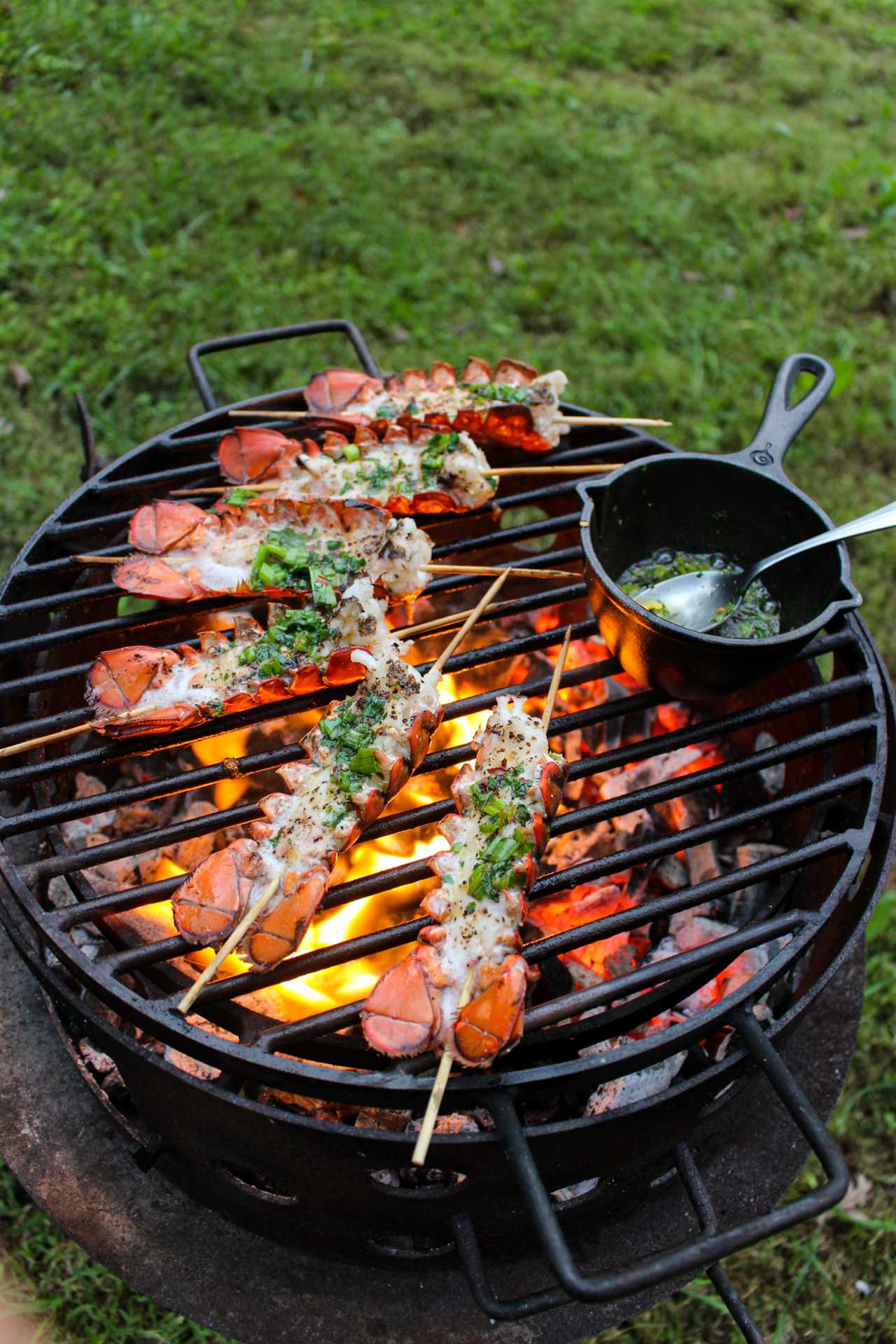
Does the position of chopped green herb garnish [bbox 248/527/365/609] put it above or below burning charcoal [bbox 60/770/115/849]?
above

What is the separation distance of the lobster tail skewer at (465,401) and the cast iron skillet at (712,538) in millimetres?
499

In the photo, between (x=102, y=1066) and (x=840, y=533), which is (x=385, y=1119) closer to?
(x=102, y=1066)

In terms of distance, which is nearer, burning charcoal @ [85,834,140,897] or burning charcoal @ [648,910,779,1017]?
burning charcoal @ [648,910,779,1017]

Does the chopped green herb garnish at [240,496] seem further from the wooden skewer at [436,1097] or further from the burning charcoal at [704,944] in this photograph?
the burning charcoal at [704,944]

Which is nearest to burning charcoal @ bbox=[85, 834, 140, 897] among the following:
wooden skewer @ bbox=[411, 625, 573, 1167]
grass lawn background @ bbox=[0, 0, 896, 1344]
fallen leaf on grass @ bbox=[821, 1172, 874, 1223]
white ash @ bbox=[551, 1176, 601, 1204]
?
wooden skewer @ bbox=[411, 625, 573, 1167]

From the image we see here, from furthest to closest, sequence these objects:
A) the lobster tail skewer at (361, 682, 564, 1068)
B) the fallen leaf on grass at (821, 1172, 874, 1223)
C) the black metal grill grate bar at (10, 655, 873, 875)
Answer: the fallen leaf on grass at (821, 1172, 874, 1223) < the black metal grill grate bar at (10, 655, 873, 875) < the lobster tail skewer at (361, 682, 564, 1068)

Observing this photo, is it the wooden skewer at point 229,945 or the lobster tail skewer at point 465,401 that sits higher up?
the lobster tail skewer at point 465,401

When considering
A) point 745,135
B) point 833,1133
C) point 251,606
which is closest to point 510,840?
point 251,606

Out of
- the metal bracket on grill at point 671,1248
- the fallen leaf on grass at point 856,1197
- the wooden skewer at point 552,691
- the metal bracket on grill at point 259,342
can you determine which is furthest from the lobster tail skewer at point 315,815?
the fallen leaf on grass at point 856,1197

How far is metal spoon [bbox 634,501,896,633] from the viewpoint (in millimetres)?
2662

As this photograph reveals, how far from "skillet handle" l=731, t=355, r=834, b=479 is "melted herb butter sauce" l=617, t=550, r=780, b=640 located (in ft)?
0.92

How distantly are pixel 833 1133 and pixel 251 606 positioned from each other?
258cm

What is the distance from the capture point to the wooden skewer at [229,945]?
78.5 inches

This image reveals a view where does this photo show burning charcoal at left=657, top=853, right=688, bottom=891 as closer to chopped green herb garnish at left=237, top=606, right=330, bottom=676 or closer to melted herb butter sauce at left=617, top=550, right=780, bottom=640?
melted herb butter sauce at left=617, top=550, right=780, bottom=640
